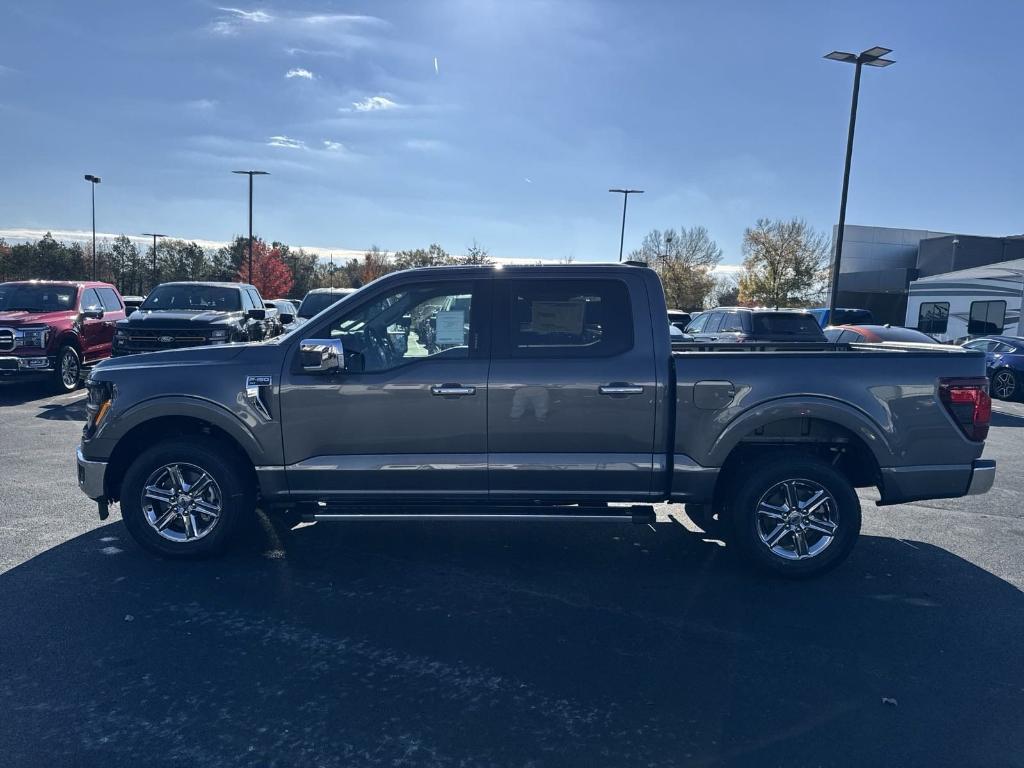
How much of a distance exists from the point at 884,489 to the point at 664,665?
7.16 feet

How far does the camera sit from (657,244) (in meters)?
62.8

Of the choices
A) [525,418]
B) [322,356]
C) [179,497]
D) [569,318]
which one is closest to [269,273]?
[179,497]

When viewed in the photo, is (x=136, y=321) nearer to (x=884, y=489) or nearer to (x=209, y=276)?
(x=884, y=489)

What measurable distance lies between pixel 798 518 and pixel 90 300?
43.8 ft

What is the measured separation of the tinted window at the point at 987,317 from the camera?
2686 cm

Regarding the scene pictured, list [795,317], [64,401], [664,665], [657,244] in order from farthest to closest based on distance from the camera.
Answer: [657,244] → [795,317] → [64,401] → [664,665]

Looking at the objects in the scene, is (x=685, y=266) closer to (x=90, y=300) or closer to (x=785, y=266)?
(x=785, y=266)

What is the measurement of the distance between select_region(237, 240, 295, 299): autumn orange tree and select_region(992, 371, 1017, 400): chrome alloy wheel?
2388 inches

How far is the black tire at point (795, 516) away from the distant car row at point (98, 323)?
10222mm

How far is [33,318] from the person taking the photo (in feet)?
40.6

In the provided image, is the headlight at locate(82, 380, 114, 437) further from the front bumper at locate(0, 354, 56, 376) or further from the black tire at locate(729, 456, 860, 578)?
the front bumper at locate(0, 354, 56, 376)

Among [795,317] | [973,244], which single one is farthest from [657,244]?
[795,317]

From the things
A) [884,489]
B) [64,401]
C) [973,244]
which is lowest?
[64,401]

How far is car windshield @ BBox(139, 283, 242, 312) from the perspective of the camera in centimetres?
1391
